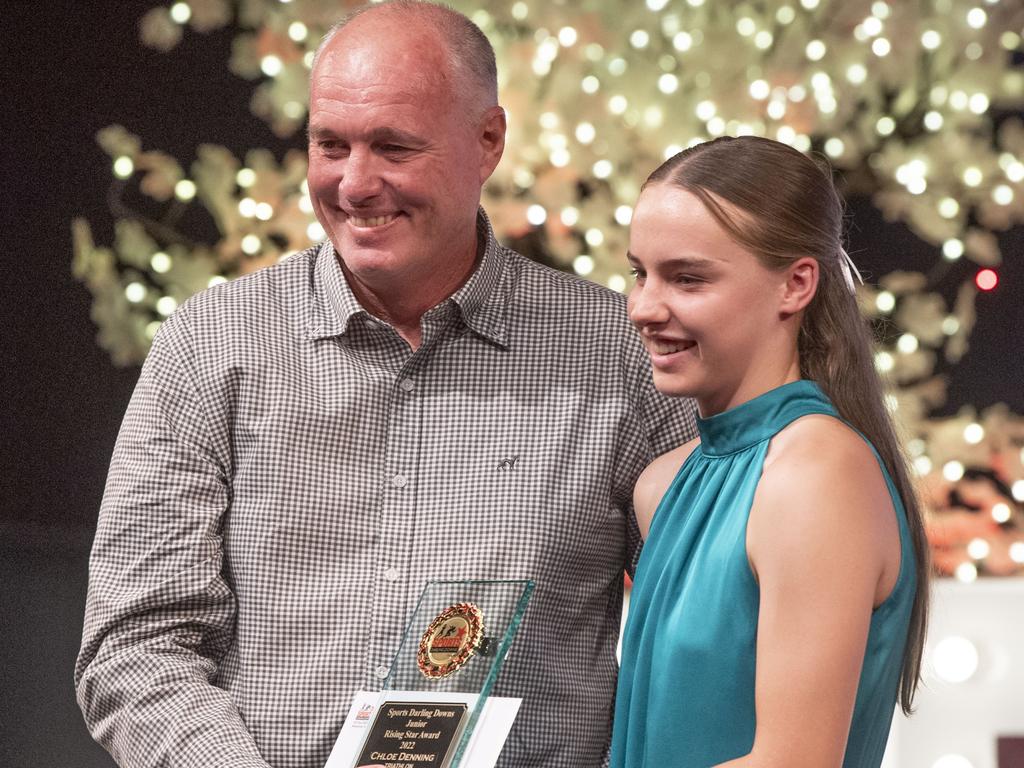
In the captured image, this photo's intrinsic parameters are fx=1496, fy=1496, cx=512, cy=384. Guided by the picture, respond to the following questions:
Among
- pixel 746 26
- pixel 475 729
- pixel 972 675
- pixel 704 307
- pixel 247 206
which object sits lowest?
pixel 972 675

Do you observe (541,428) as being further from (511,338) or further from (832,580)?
(832,580)

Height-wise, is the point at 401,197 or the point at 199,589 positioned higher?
the point at 401,197

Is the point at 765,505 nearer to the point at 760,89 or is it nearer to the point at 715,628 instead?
the point at 715,628

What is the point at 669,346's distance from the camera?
5.36 feet

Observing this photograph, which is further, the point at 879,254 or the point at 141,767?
the point at 879,254

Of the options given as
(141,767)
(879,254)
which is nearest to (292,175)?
(879,254)

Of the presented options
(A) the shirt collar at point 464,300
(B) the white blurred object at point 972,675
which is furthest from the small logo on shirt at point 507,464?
(B) the white blurred object at point 972,675

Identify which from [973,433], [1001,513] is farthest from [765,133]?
[1001,513]

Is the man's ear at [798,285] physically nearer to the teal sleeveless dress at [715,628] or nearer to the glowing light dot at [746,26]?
the teal sleeveless dress at [715,628]

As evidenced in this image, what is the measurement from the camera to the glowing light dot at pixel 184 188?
3.78m

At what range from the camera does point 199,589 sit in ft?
6.46

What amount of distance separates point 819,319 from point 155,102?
2.52 metres

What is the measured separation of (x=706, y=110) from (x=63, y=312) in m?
1.70

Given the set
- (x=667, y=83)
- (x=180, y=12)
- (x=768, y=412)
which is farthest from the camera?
(x=667, y=83)
